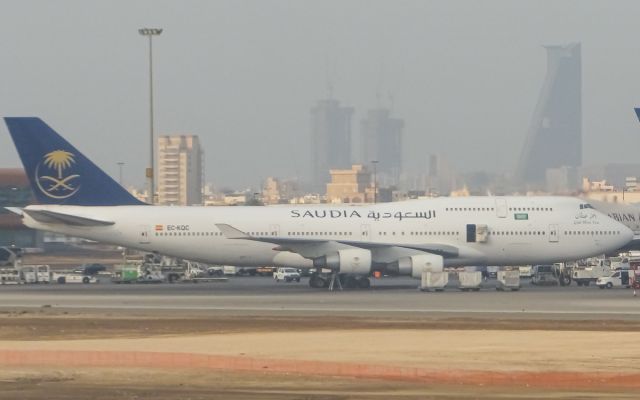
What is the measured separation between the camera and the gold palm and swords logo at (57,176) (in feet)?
228

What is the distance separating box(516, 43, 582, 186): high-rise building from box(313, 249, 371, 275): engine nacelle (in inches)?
720

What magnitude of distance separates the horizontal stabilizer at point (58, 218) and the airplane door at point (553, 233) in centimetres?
2397

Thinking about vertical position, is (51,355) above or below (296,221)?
below

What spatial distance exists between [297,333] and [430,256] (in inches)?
1078

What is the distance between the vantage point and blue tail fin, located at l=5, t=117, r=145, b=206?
69438 mm

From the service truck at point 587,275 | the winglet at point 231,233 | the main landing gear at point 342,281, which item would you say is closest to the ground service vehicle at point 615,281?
the service truck at point 587,275

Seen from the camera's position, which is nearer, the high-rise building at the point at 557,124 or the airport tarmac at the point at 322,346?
the airport tarmac at the point at 322,346

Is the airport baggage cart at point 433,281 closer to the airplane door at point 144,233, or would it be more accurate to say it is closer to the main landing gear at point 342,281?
the main landing gear at point 342,281

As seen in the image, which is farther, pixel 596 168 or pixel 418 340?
pixel 596 168

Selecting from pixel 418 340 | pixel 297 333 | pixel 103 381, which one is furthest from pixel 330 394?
pixel 297 333

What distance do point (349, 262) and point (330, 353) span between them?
32565 millimetres

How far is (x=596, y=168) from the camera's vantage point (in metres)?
79.7

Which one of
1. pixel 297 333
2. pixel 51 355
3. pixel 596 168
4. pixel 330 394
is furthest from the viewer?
pixel 596 168

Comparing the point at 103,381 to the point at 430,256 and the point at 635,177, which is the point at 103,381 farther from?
the point at 635,177
